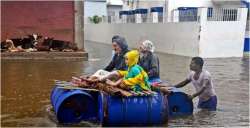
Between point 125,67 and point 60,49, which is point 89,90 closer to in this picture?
point 125,67

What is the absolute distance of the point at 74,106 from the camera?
24.4 feet

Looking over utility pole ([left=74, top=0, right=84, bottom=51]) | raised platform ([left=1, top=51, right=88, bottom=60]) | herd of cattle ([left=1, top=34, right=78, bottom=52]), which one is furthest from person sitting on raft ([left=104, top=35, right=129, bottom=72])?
utility pole ([left=74, top=0, right=84, bottom=51])

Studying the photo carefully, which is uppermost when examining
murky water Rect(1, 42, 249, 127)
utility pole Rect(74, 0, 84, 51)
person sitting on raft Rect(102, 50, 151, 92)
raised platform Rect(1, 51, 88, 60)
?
utility pole Rect(74, 0, 84, 51)

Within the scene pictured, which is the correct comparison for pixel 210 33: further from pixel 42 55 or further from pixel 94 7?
pixel 94 7

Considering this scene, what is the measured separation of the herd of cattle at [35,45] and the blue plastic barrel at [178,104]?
37.0 ft

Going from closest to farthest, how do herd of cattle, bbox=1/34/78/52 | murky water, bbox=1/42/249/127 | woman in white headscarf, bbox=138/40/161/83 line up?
murky water, bbox=1/42/249/127 < woman in white headscarf, bbox=138/40/161/83 < herd of cattle, bbox=1/34/78/52

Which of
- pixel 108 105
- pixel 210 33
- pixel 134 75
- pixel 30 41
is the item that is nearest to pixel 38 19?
pixel 30 41

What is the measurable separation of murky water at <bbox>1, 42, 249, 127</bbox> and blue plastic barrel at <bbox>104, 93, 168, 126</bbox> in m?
0.47

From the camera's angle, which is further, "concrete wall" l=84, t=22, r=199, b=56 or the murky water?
"concrete wall" l=84, t=22, r=199, b=56

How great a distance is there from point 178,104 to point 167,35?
1849cm

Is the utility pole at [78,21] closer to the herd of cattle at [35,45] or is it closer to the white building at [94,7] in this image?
the herd of cattle at [35,45]

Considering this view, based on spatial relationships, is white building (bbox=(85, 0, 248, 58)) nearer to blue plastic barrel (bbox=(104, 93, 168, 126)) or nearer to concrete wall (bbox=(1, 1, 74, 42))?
concrete wall (bbox=(1, 1, 74, 42))

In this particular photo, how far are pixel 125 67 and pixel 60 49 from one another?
1123 centimetres

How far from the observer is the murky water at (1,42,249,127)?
7773mm
